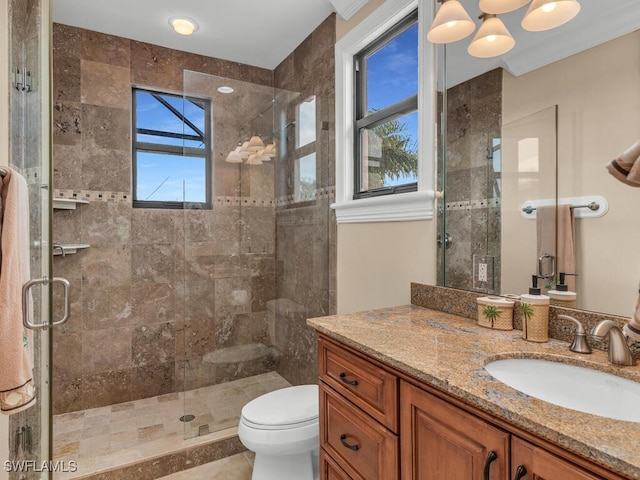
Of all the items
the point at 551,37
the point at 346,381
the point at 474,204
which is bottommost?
the point at 346,381

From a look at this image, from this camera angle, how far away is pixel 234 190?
227 centimetres

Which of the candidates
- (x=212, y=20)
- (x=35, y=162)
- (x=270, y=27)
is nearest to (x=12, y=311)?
(x=35, y=162)

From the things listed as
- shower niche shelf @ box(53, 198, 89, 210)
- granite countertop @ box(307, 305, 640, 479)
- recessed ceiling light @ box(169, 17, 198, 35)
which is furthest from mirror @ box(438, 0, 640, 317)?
shower niche shelf @ box(53, 198, 89, 210)

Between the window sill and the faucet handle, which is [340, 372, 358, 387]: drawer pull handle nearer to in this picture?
the faucet handle

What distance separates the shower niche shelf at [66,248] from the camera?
230cm

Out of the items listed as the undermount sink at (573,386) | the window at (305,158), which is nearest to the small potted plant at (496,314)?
the undermount sink at (573,386)

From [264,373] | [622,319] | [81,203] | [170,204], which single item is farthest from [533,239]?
[81,203]

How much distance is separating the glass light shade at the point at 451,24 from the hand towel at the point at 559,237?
0.73 meters

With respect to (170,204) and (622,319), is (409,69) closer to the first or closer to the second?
(622,319)

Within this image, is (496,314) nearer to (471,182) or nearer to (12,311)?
(471,182)

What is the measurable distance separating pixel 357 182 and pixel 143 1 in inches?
68.6

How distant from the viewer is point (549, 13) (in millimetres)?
1115

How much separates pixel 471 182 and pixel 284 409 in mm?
1394

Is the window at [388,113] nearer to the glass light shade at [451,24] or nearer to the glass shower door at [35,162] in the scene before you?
the glass light shade at [451,24]
